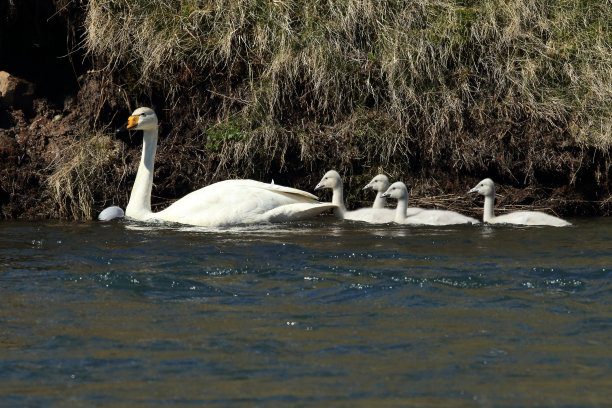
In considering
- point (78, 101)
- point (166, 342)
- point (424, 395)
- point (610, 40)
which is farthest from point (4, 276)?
point (610, 40)

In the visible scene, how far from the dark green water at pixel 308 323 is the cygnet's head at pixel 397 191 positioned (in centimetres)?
114

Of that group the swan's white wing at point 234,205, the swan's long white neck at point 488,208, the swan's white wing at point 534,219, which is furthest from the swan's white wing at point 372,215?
the swan's white wing at point 534,219

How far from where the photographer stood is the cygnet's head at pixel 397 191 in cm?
898

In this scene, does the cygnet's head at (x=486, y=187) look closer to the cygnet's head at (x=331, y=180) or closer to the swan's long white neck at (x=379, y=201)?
the swan's long white neck at (x=379, y=201)

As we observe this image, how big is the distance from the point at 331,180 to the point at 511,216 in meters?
1.76

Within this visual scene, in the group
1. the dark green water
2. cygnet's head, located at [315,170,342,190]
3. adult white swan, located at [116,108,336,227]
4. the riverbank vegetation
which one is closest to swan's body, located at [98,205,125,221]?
adult white swan, located at [116,108,336,227]

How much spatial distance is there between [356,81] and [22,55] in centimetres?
395

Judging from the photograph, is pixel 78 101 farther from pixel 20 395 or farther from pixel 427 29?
pixel 20 395

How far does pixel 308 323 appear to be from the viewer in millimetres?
5160

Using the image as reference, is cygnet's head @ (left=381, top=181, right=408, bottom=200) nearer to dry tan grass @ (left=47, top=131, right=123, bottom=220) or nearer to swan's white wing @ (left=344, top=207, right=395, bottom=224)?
swan's white wing @ (left=344, top=207, right=395, bottom=224)

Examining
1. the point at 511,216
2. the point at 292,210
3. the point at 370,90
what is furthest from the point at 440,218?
the point at 370,90

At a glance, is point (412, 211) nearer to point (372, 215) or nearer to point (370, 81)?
point (372, 215)

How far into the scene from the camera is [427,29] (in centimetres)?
983

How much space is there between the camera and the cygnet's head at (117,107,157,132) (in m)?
9.34
